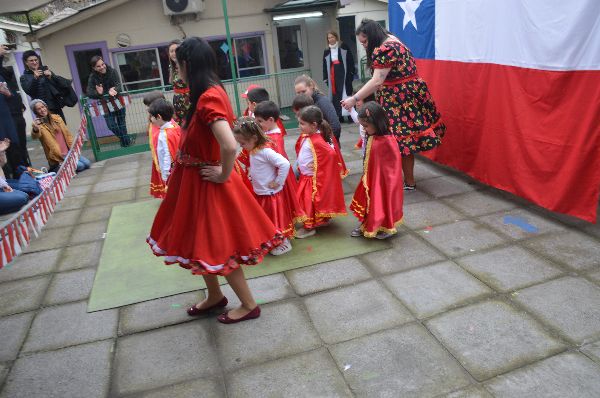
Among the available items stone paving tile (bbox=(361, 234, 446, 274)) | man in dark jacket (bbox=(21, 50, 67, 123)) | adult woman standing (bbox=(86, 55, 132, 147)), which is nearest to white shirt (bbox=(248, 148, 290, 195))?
stone paving tile (bbox=(361, 234, 446, 274))

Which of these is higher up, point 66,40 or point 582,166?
point 66,40

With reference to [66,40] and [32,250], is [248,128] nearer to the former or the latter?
[32,250]

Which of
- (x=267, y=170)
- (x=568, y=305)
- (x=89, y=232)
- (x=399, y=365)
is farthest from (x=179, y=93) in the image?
(x=568, y=305)

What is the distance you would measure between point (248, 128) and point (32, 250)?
2.59 metres

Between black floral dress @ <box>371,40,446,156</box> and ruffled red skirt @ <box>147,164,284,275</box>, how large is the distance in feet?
9.09

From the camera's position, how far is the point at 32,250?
4566 mm

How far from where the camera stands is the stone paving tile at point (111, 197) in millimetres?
5918

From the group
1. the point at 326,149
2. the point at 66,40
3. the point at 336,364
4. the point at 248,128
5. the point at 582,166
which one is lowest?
the point at 336,364

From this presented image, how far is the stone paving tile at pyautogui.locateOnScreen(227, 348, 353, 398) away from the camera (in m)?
2.45

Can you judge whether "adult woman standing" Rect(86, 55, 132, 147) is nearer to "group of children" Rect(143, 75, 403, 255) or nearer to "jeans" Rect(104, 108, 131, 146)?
"jeans" Rect(104, 108, 131, 146)

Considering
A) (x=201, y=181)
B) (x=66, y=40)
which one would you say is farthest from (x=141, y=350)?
(x=66, y=40)

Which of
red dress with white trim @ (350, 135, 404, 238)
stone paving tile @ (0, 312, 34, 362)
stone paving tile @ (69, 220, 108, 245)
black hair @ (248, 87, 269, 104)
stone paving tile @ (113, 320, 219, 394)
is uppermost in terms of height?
black hair @ (248, 87, 269, 104)

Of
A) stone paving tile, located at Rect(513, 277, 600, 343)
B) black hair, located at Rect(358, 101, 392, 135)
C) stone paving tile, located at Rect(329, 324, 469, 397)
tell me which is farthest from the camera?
black hair, located at Rect(358, 101, 392, 135)

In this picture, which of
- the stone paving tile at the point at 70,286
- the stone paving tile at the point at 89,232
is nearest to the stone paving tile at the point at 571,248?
the stone paving tile at the point at 70,286
